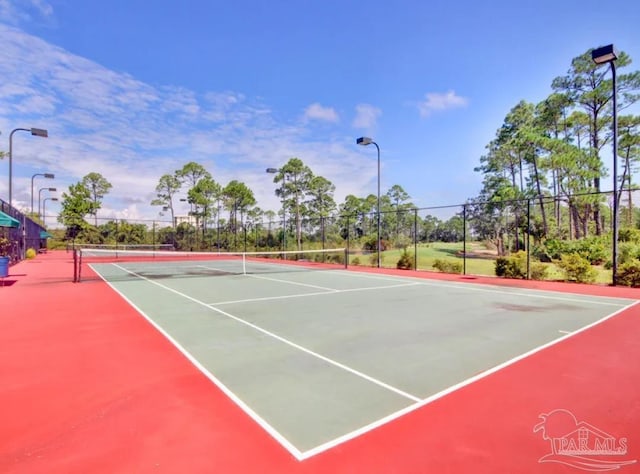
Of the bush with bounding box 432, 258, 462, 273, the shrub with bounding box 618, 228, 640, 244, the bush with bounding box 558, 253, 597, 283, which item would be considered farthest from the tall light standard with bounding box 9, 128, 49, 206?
the shrub with bounding box 618, 228, 640, 244

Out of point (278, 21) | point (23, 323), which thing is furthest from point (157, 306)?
point (278, 21)

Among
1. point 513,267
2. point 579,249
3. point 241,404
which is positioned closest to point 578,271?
point 513,267

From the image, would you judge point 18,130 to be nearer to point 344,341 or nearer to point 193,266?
point 193,266

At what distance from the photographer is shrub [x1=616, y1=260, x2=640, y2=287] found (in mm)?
10719

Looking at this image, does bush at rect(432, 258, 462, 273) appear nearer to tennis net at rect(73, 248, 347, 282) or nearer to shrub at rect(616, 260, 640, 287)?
tennis net at rect(73, 248, 347, 282)

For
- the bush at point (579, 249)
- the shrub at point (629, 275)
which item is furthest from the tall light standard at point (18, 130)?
the bush at point (579, 249)

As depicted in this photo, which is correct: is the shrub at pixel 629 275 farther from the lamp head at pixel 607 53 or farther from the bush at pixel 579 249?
the bush at pixel 579 249

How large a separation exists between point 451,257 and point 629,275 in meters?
19.8

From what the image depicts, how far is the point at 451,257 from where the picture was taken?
100ft

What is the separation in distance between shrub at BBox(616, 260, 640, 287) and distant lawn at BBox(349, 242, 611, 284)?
2995 millimetres

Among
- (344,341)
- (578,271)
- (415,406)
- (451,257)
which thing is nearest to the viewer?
(415,406)

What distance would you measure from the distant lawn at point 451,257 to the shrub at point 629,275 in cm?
299

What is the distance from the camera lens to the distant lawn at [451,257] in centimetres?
1671

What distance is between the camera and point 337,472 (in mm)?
2133
